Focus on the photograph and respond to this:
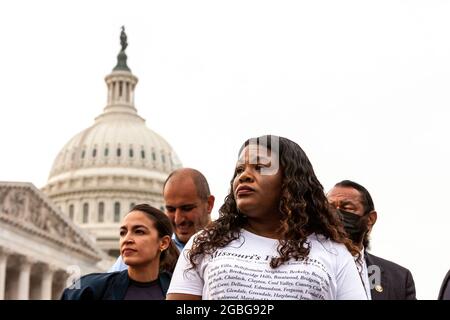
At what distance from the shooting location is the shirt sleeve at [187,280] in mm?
4664

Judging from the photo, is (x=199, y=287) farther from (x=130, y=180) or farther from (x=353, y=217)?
(x=130, y=180)

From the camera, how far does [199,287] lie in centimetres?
469

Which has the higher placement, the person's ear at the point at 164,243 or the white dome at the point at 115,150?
the white dome at the point at 115,150

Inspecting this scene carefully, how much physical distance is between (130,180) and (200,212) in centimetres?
10853

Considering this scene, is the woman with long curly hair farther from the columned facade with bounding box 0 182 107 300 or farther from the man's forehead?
the columned facade with bounding box 0 182 107 300

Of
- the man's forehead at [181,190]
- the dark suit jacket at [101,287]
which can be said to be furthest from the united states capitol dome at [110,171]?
the dark suit jacket at [101,287]

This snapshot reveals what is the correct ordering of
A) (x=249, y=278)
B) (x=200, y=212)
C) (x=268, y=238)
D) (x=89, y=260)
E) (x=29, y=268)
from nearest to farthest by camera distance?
(x=249, y=278), (x=268, y=238), (x=200, y=212), (x=29, y=268), (x=89, y=260)

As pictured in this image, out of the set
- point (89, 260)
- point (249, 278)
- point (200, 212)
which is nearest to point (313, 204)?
point (249, 278)

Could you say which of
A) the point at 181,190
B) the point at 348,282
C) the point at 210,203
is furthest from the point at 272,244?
the point at 210,203

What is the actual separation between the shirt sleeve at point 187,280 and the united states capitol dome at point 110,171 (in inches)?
4023

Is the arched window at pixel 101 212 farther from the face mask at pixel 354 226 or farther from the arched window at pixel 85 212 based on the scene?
the face mask at pixel 354 226

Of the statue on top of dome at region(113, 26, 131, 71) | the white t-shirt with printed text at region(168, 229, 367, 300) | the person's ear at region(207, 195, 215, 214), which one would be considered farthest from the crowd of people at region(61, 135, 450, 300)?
the statue on top of dome at region(113, 26, 131, 71)

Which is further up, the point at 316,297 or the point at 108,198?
the point at 108,198

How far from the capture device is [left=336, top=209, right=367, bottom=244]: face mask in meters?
6.60
